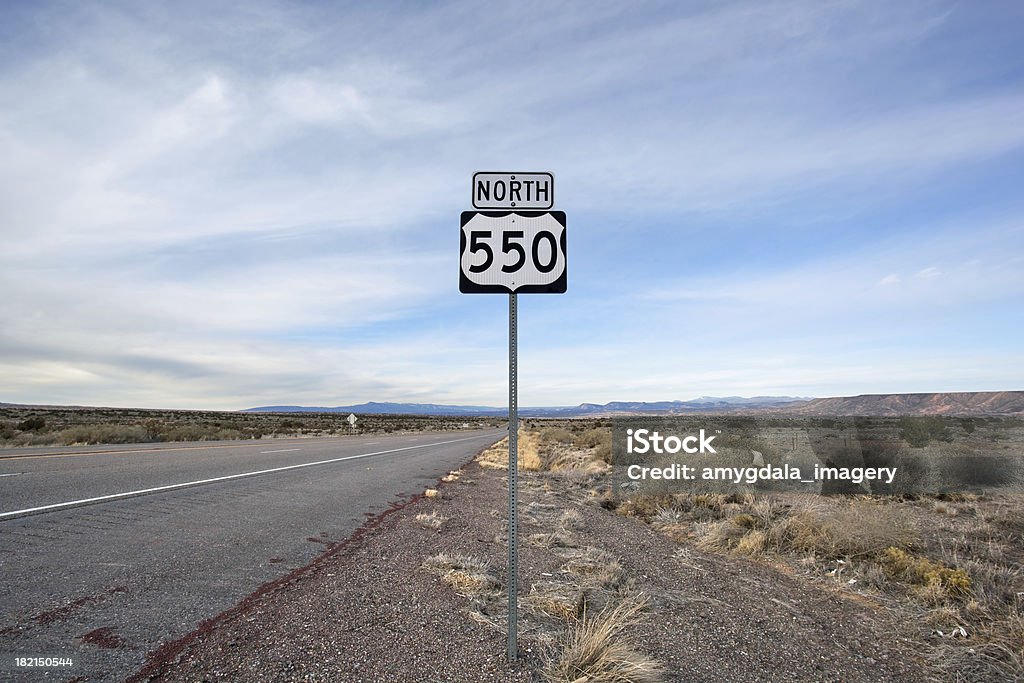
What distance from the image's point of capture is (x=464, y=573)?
545 centimetres

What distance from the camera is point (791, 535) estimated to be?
8664 mm

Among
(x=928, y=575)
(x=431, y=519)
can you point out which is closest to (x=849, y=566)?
(x=928, y=575)

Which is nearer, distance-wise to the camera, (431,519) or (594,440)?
(431,519)

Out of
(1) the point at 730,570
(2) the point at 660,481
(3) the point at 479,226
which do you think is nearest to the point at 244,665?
(3) the point at 479,226

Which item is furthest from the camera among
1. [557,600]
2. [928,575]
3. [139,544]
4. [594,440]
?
[594,440]

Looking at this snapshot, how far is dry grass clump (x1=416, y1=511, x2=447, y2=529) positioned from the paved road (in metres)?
0.91

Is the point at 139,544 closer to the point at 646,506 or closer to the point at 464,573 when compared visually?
the point at 464,573

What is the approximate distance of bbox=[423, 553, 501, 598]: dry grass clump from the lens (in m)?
5.15

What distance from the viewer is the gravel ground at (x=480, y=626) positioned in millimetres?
3523

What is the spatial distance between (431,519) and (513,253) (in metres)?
5.63

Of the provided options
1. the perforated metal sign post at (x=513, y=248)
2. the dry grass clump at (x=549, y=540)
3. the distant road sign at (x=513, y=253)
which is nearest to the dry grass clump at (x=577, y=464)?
the dry grass clump at (x=549, y=540)

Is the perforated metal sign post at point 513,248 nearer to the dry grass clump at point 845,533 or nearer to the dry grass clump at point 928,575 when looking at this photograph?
the dry grass clump at point 928,575

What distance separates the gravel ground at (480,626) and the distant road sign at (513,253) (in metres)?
2.49

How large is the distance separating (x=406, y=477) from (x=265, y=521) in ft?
21.1
